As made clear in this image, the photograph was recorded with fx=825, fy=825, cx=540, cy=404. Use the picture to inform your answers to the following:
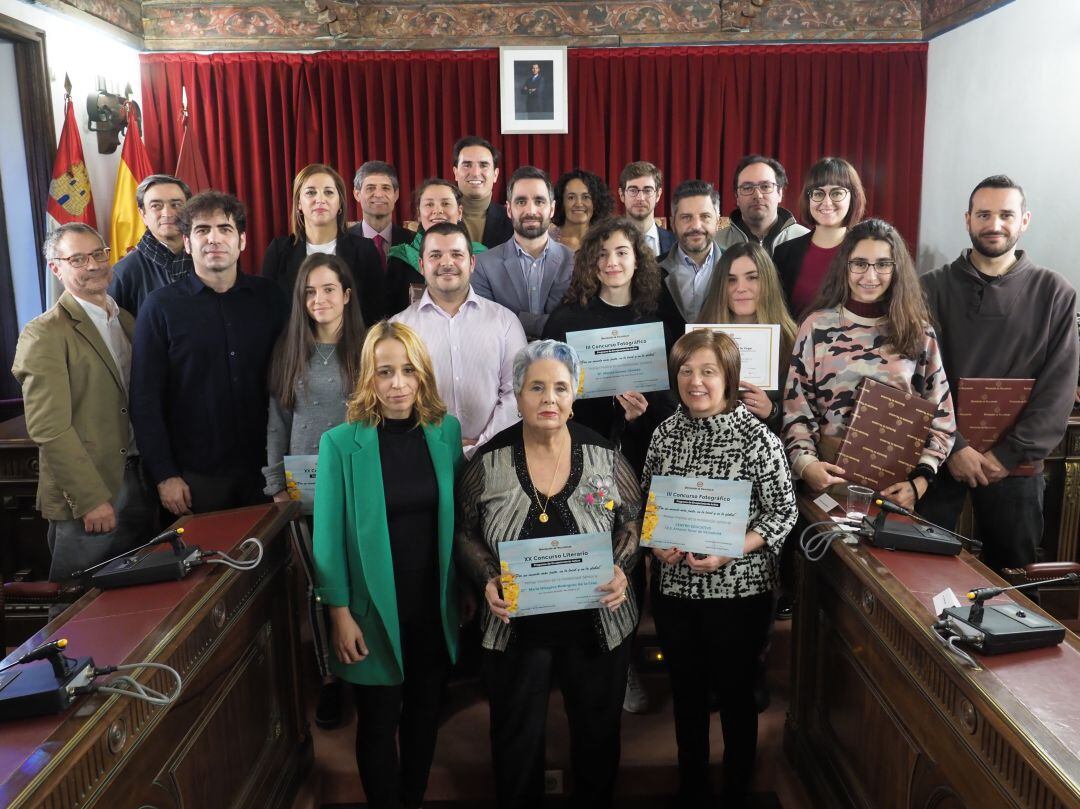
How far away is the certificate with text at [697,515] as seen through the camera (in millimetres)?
2059

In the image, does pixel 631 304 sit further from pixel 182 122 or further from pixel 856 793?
pixel 182 122

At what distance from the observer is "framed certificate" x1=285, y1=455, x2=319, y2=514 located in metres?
2.45

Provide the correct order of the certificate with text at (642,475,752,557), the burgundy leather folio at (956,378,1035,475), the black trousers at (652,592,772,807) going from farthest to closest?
1. the burgundy leather folio at (956,378,1035,475)
2. the black trousers at (652,592,772,807)
3. the certificate with text at (642,475,752,557)

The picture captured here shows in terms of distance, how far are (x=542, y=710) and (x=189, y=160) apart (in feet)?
16.7

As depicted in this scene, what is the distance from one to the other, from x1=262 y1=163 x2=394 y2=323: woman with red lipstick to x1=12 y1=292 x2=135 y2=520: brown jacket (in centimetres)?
74

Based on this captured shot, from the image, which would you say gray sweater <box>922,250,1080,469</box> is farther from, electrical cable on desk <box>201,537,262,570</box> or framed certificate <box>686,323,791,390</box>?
electrical cable on desk <box>201,537,262,570</box>

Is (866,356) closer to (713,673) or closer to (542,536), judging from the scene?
(713,673)

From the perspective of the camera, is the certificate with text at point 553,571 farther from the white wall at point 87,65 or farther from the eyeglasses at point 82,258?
the white wall at point 87,65

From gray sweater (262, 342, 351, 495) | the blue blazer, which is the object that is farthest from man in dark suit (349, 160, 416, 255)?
gray sweater (262, 342, 351, 495)

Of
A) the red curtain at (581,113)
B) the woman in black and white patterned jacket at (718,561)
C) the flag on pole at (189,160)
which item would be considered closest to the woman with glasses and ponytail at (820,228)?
the woman in black and white patterned jacket at (718,561)

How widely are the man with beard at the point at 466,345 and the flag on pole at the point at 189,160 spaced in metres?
3.84

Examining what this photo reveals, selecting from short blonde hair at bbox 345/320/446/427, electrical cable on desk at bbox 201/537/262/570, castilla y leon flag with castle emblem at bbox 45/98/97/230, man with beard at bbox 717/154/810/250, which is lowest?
electrical cable on desk at bbox 201/537/262/570

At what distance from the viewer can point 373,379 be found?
2.11m

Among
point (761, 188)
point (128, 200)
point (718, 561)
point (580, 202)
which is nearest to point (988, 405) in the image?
point (718, 561)
